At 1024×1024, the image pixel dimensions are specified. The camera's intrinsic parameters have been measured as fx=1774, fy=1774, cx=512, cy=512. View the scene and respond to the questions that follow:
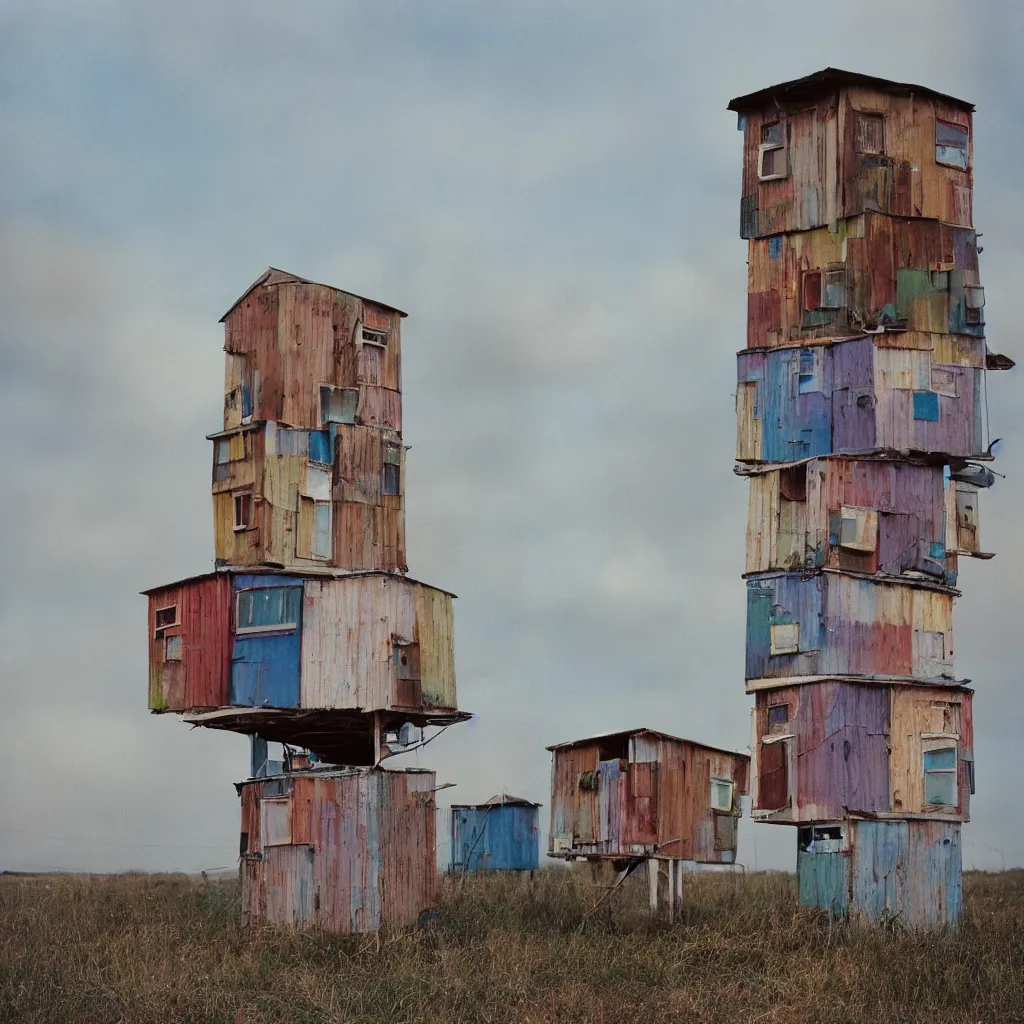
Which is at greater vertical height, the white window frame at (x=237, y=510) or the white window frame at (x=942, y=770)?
the white window frame at (x=237, y=510)

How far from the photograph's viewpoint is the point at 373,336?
4519 centimetres

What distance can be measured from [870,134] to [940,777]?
16.3m

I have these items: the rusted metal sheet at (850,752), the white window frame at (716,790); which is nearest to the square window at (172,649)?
the white window frame at (716,790)

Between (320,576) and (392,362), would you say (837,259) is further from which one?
(320,576)

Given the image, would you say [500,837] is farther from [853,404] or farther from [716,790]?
[853,404]

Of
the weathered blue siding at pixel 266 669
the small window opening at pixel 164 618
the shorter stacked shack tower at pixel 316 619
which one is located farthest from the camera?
the small window opening at pixel 164 618

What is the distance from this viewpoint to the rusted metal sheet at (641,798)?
4234cm

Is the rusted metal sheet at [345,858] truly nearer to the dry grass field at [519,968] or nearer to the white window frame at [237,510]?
the dry grass field at [519,968]

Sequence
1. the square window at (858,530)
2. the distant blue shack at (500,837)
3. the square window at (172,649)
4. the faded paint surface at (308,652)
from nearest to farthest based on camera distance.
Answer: the faded paint surface at (308,652), the square window at (858,530), the square window at (172,649), the distant blue shack at (500,837)

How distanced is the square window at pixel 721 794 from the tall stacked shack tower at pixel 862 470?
2.57 meters

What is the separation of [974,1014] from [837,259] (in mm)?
19877

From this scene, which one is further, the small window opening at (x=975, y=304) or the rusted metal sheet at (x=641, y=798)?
the small window opening at (x=975, y=304)

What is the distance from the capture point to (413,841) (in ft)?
135

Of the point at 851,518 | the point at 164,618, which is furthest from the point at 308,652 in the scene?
the point at 851,518
